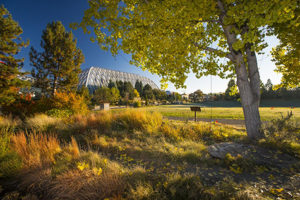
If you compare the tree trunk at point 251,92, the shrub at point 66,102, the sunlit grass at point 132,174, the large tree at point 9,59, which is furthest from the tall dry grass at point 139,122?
the large tree at point 9,59

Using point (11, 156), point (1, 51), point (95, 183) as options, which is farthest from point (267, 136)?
point (1, 51)

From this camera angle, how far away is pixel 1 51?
971 centimetres

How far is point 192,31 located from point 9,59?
15.3 m

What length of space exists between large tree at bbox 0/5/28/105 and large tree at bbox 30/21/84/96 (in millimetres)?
4617

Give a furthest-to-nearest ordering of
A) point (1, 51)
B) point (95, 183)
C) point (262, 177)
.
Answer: point (1, 51), point (262, 177), point (95, 183)

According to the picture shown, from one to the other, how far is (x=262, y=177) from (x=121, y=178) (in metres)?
2.62

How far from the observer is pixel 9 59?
9969 mm

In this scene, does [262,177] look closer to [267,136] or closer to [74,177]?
[267,136]

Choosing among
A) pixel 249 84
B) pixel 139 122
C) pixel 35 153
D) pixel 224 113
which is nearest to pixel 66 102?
pixel 139 122

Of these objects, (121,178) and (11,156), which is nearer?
(121,178)

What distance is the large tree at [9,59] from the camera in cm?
852

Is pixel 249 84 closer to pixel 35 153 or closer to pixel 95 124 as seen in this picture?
pixel 35 153

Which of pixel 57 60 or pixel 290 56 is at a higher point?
pixel 57 60

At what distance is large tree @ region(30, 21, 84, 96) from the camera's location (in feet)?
50.3
